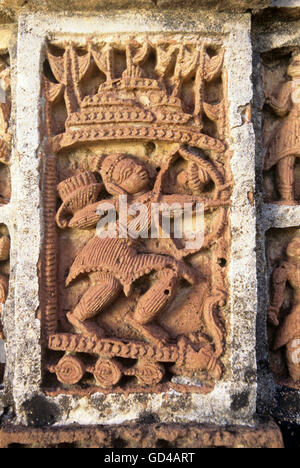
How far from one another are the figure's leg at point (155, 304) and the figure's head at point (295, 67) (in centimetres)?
191

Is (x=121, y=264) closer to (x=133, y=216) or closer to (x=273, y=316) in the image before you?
(x=133, y=216)

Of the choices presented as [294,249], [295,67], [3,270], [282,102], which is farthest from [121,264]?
[295,67]

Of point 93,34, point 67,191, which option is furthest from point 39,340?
point 93,34

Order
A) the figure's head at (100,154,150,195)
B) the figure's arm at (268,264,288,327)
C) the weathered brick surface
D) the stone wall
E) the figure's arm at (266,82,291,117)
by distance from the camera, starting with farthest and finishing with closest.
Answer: the figure's arm at (266,82,291,117) < the figure's arm at (268,264,288,327) < the figure's head at (100,154,150,195) < the stone wall < the weathered brick surface

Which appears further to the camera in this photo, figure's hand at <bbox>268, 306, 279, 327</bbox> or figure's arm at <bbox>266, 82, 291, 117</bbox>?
figure's arm at <bbox>266, 82, 291, 117</bbox>

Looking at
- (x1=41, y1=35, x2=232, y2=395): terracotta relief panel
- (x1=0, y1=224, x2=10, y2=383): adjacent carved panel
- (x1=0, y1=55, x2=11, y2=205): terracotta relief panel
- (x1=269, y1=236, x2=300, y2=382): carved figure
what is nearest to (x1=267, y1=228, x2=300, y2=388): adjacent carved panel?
(x1=269, y1=236, x2=300, y2=382): carved figure

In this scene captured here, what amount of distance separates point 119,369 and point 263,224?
1511 mm

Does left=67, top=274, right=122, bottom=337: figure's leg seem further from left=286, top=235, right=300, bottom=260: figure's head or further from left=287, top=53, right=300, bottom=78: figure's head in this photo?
left=287, top=53, right=300, bottom=78: figure's head

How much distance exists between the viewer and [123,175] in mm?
2250

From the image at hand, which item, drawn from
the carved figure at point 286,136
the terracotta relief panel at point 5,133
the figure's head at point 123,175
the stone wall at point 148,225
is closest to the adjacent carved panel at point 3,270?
the stone wall at point 148,225

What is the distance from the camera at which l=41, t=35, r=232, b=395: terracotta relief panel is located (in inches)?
85.0

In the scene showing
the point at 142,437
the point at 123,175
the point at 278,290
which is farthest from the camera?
the point at 278,290

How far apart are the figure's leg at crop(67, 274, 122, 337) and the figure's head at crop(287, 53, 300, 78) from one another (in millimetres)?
2199

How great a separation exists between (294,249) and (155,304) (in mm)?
1158
